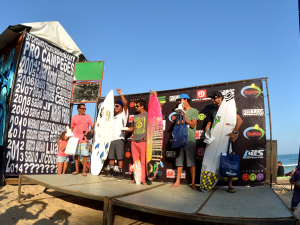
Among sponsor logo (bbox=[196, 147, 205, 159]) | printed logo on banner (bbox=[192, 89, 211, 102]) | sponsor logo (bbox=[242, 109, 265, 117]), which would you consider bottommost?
sponsor logo (bbox=[196, 147, 205, 159])

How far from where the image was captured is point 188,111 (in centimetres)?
Answer: 467

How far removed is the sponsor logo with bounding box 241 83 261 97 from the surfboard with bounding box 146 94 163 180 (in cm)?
187

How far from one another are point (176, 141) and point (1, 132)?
533cm

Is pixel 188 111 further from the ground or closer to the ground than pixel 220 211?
further from the ground

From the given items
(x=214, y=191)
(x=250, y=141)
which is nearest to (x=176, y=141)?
(x=214, y=191)

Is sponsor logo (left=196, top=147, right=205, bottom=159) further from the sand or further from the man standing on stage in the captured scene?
the man standing on stage

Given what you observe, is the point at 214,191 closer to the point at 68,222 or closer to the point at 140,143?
the point at 140,143

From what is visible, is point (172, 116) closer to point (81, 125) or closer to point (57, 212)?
point (81, 125)

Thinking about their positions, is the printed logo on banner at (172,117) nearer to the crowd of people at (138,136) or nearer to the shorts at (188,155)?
the crowd of people at (138,136)

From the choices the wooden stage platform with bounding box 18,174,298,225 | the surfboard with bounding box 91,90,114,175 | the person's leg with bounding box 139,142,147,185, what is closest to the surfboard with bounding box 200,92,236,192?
the wooden stage platform with bounding box 18,174,298,225

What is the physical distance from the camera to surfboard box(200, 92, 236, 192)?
406 centimetres

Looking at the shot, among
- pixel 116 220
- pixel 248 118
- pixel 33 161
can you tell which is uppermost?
pixel 248 118

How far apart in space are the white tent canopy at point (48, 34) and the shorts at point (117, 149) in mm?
4503

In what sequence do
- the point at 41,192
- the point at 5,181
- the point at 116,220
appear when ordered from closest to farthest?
the point at 116,220 → the point at 41,192 → the point at 5,181
